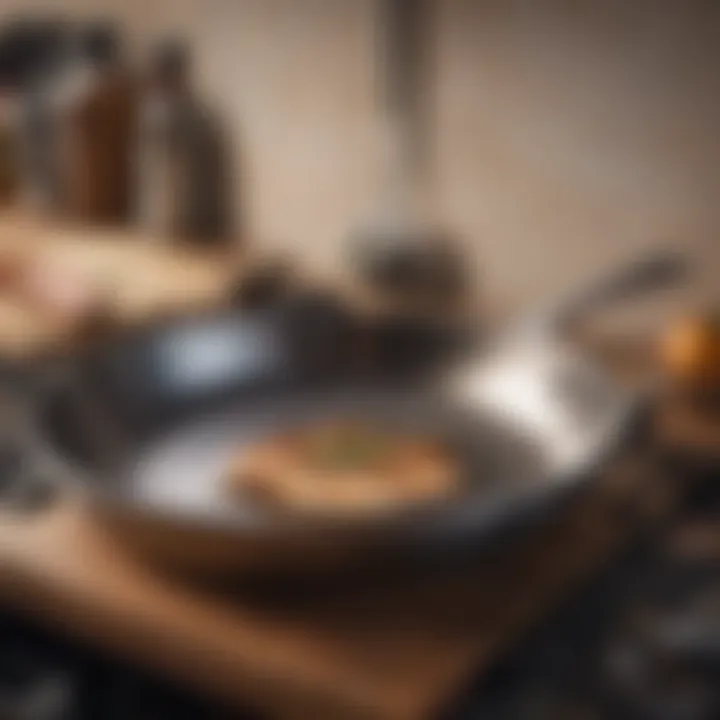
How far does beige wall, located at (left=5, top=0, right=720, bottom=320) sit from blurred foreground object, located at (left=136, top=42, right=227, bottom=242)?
0.09 ft

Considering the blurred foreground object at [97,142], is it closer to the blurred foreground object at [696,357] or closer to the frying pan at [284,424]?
the frying pan at [284,424]

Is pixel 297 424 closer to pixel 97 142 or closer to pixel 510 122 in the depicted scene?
pixel 510 122

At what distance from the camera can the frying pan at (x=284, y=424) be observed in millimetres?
598

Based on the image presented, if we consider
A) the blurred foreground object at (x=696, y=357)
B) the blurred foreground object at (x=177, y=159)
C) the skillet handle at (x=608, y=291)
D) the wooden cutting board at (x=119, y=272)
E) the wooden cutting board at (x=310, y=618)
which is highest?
the blurred foreground object at (x=177, y=159)

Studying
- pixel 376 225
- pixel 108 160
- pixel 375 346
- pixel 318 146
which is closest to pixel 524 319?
pixel 375 346

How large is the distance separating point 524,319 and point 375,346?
0.11m

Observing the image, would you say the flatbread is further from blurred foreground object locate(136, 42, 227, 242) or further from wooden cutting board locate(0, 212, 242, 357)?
blurred foreground object locate(136, 42, 227, 242)

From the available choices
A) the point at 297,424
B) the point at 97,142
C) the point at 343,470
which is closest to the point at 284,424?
the point at 297,424

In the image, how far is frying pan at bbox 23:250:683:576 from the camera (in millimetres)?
598

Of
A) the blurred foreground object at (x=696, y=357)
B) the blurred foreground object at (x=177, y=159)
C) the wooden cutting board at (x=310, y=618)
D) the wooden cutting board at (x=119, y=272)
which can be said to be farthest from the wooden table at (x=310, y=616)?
the blurred foreground object at (x=177, y=159)

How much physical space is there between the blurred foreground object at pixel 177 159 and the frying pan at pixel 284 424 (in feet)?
0.86

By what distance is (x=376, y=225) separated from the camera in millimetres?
1083

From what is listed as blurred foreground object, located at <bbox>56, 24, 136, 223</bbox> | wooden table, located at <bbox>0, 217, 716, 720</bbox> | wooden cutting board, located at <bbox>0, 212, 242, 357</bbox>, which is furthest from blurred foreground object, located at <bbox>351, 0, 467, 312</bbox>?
wooden table, located at <bbox>0, 217, 716, 720</bbox>

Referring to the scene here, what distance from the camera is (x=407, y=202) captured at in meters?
1.09
